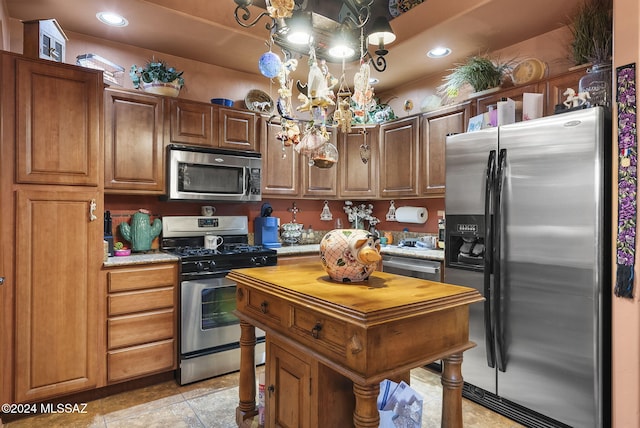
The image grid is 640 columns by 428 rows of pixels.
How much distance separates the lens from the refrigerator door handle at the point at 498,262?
2359 millimetres

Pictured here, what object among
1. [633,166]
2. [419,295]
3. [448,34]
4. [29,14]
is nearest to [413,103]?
[448,34]

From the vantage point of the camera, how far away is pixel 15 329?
2299 mm

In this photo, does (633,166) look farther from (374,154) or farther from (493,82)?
(374,154)

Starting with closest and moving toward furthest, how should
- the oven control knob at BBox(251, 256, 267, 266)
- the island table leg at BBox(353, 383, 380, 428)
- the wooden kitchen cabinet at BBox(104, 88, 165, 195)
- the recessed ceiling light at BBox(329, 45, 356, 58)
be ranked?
the island table leg at BBox(353, 383, 380, 428), the recessed ceiling light at BBox(329, 45, 356, 58), the wooden kitchen cabinet at BBox(104, 88, 165, 195), the oven control knob at BBox(251, 256, 267, 266)

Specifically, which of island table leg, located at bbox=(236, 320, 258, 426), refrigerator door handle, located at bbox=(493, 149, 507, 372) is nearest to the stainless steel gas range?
island table leg, located at bbox=(236, 320, 258, 426)

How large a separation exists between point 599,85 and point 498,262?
1.22 m

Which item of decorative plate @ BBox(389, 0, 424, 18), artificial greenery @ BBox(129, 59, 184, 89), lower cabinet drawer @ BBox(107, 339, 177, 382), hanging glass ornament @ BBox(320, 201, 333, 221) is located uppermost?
decorative plate @ BBox(389, 0, 424, 18)

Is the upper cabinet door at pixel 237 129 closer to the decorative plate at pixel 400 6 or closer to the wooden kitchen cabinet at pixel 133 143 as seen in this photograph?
the wooden kitchen cabinet at pixel 133 143

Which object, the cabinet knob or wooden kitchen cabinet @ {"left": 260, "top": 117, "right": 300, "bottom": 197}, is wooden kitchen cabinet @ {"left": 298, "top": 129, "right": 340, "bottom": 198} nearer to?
wooden kitchen cabinet @ {"left": 260, "top": 117, "right": 300, "bottom": 197}

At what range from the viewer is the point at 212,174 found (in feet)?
10.6

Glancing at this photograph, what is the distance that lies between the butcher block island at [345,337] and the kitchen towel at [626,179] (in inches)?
39.1

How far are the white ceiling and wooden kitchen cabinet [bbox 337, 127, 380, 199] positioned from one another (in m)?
0.88

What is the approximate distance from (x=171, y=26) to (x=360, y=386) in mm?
2895

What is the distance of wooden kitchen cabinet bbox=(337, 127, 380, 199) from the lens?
13.0 feet
